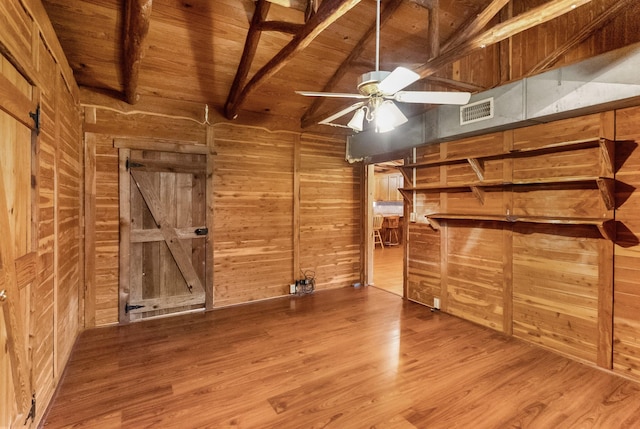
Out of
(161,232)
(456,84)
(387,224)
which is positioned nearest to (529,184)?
(456,84)

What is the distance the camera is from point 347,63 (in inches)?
157

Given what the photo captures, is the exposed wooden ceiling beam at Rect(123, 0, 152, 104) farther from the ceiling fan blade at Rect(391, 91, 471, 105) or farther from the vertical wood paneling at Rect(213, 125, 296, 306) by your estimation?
the ceiling fan blade at Rect(391, 91, 471, 105)

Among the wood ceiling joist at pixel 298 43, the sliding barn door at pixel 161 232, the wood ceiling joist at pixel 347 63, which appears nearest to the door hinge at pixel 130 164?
the sliding barn door at pixel 161 232

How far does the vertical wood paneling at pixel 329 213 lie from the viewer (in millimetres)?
5012

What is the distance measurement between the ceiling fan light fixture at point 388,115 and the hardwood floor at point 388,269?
10.4 feet

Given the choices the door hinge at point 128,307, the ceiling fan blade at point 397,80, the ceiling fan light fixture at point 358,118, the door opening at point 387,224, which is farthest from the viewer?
the door opening at point 387,224

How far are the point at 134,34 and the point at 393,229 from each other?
863cm

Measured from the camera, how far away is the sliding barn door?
12.3 feet

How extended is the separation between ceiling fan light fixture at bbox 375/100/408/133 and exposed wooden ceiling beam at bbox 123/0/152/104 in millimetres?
1741

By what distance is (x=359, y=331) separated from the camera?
3488 millimetres

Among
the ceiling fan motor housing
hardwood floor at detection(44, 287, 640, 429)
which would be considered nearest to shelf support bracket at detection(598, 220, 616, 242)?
hardwood floor at detection(44, 287, 640, 429)

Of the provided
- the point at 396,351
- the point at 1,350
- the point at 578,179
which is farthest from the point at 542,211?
the point at 1,350

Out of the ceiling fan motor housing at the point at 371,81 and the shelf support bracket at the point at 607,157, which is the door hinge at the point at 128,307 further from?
the shelf support bracket at the point at 607,157

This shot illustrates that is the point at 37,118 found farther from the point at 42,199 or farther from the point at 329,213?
the point at 329,213
